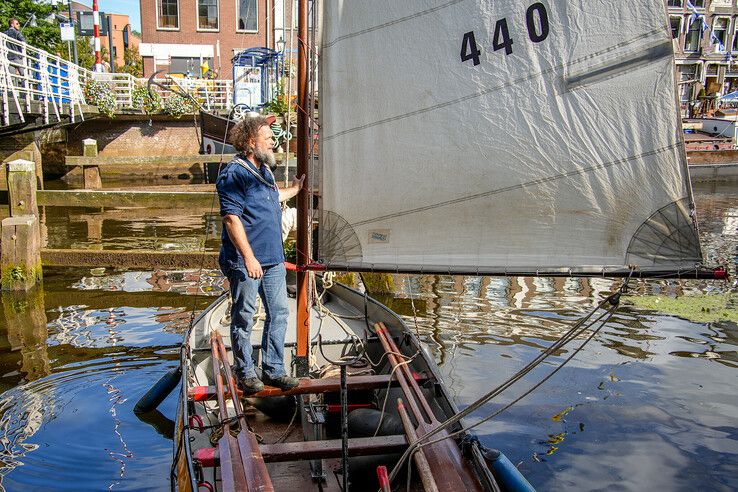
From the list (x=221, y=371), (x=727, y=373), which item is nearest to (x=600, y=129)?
(x=221, y=371)

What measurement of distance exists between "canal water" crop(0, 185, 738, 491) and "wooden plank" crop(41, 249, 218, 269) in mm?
467

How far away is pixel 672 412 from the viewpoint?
7.18 metres

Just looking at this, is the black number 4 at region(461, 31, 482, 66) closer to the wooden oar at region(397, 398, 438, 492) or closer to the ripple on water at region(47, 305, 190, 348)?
the wooden oar at region(397, 398, 438, 492)

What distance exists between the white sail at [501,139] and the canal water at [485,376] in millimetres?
2213

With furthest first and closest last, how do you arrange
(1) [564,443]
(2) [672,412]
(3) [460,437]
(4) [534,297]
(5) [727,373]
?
1. (4) [534,297]
2. (5) [727,373]
3. (2) [672,412]
4. (1) [564,443]
5. (3) [460,437]

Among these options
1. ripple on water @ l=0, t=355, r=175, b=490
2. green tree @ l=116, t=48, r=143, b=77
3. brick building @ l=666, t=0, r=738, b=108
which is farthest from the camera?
brick building @ l=666, t=0, r=738, b=108

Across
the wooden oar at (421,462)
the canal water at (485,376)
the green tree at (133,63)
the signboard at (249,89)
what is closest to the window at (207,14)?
the green tree at (133,63)

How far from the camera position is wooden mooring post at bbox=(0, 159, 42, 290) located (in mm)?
10578

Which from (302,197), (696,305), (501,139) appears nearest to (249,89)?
(696,305)

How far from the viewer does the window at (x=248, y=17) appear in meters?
35.6

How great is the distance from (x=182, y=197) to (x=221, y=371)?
790 cm

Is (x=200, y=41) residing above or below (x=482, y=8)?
above

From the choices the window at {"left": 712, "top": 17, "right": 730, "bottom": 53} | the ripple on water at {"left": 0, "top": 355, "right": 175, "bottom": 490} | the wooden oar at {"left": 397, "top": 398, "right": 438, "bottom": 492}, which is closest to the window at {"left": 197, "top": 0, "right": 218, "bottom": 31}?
the ripple on water at {"left": 0, "top": 355, "right": 175, "bottom": 490}

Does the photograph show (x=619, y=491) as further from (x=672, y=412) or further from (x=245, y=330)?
(x=245, y=330)
